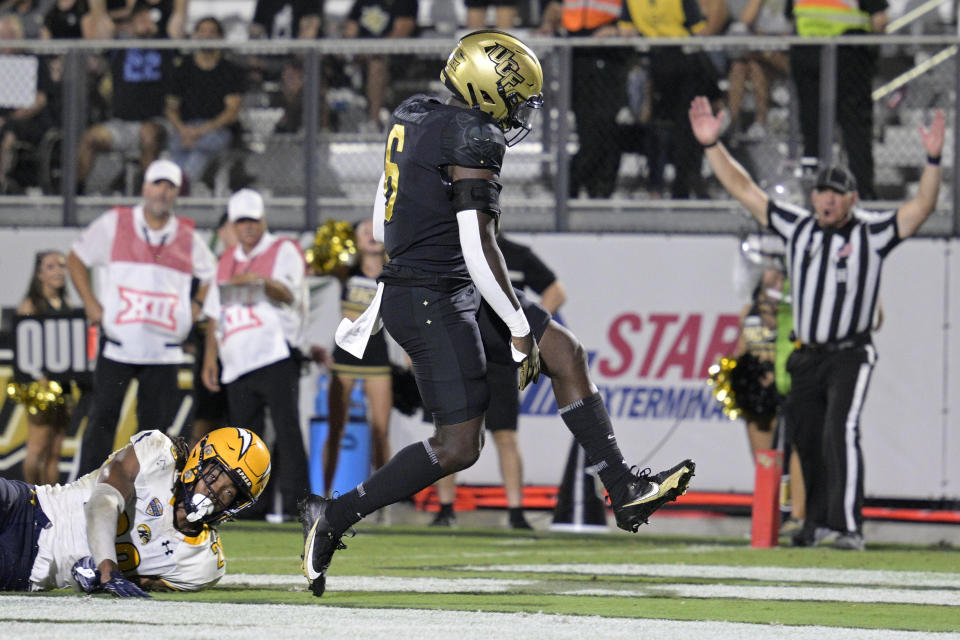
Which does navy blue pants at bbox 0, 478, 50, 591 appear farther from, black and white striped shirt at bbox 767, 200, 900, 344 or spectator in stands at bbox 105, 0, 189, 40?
spectator in stands at bbox 105, 0, 189, 40

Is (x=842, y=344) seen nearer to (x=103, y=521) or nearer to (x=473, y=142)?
(x=473, y=142)

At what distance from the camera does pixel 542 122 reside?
1122 cm

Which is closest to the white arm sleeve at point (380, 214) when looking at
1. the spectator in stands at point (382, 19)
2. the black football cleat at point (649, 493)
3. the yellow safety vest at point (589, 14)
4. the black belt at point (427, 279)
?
the black belt at point (427, 279)

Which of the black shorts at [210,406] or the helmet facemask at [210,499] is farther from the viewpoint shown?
the black shorts at [210,406]

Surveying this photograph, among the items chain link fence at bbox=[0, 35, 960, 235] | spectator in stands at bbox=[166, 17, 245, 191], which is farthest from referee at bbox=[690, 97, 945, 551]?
spectator in stands at bbox=[166, 17, 245, 191]

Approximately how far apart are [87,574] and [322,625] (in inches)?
43.2

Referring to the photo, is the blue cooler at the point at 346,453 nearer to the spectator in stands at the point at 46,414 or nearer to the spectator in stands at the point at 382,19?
the spectator in stands at the point at 46,414

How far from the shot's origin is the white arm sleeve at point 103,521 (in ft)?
18.2

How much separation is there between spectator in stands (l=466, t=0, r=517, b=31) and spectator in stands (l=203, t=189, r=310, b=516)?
327 cm

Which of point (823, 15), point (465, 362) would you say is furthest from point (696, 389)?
point (465, 362)

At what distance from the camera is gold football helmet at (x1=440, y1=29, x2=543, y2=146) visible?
18.5ft

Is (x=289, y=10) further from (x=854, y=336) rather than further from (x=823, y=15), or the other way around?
(x=854, y=336)

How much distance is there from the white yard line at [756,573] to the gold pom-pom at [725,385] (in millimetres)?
2345

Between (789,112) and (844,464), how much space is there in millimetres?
2755
